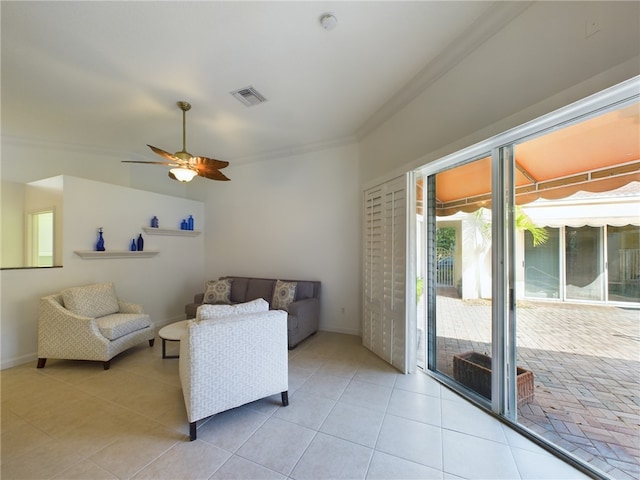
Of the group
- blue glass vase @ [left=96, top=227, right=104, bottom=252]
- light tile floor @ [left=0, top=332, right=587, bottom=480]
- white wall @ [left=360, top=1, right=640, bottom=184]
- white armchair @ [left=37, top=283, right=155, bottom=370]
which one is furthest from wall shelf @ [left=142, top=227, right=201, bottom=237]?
white wall @ [left=360, top=1, right=640, bottom=184]

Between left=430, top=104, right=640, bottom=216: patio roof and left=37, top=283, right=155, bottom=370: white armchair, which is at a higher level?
left=430, top=104, right=640, bottom=216: patio roof

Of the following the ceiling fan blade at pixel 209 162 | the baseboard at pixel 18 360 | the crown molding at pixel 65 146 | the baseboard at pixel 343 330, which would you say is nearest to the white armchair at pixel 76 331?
the baseboard at pixel 18 360

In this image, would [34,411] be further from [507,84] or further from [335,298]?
[507,84]

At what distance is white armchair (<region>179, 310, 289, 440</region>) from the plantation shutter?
1354 millimetres

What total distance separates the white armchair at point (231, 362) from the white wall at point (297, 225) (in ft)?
6.69

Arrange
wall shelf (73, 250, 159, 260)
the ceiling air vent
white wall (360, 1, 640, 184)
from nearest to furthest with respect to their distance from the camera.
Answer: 1. white wall (360, 1, 640, 184)
2. the ceiling air vent
3. wall shelf (73, 250, 159, 260)

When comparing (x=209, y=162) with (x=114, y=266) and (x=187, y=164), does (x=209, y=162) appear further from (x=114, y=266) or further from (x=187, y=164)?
(x=114, y=266)

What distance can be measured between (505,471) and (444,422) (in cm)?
48

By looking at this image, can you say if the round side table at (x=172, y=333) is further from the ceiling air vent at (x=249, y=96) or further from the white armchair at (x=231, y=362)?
the ceiling air vent at (x=249, y=96)

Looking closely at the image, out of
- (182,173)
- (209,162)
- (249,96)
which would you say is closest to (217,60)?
(249,96)

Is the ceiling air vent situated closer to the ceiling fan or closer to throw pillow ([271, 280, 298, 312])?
the ceiling fan

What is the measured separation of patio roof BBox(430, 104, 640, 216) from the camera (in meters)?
1.46

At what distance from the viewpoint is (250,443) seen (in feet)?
5.87

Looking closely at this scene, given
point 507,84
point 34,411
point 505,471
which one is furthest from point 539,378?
point 34,411
